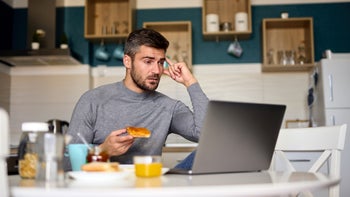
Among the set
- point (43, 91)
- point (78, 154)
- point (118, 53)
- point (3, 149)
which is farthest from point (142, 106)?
point (43, 91)

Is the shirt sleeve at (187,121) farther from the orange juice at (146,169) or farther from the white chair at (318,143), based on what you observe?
the orange juice at (146,169)

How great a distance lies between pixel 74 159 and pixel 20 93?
11.0ft

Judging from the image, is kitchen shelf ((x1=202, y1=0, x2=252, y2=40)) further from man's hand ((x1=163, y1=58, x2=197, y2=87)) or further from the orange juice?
the orange juice

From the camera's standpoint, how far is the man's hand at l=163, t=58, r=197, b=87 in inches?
74.1

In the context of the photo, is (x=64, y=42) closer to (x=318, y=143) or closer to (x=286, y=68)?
(x=286, y=68)

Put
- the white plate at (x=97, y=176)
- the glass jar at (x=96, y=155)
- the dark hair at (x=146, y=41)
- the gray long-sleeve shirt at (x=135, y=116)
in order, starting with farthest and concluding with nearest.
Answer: the dark hair at (x=146, y=41), the gray long-sleeve shirt at (x=135, y=116), the glass jar at (x=96, y=155), the white plate at (x=97, y=176)

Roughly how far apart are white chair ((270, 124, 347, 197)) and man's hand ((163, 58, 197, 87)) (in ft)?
1.52

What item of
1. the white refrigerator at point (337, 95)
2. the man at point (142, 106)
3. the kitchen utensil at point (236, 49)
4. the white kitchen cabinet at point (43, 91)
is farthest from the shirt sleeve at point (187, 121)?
the white kitchen cabinet at point (43, 91)

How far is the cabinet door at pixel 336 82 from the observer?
11.8ft

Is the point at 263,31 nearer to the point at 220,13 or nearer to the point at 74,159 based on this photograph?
the point at 220,13

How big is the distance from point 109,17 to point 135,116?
273 centimetres

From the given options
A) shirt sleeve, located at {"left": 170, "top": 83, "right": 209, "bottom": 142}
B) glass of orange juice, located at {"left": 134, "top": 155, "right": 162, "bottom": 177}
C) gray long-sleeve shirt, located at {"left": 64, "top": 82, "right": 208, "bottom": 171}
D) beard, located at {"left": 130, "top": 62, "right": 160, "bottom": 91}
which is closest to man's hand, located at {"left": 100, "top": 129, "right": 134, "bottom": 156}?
glass of orange juice, located at {"left": 134, "top": 155, "right": 162, "bottom": 177}

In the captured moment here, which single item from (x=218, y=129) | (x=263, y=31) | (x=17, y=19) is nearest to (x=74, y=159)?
(x=218, y=129)

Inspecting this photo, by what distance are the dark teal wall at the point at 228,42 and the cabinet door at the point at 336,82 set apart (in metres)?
0.57
